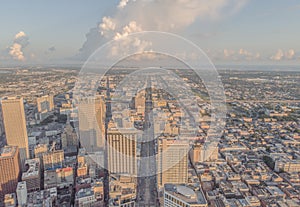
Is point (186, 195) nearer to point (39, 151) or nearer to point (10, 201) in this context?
point (10, 201)

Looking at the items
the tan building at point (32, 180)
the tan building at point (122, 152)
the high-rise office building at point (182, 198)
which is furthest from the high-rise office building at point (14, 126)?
the high-rise office building at point (182, 198)

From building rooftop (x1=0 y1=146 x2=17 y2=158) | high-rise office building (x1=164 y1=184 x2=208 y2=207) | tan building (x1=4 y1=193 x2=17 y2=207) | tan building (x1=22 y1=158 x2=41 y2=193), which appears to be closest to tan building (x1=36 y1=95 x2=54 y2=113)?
building rooftop (x1=0 y1=146 x2=17 y2=158)

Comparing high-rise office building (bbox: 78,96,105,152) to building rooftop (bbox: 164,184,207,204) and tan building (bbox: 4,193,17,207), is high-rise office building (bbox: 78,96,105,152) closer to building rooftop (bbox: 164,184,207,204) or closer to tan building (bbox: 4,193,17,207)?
tan building (bbox: 4,193,17,207)

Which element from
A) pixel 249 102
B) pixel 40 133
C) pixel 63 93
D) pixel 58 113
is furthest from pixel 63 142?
pixel 249 102

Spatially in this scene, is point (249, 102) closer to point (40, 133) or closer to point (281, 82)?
point (281, 82)

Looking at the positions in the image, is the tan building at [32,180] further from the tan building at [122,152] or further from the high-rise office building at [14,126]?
the tan building at [122,152]

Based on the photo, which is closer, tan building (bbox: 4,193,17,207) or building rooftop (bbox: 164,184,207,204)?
building rooftop (bbox: 164,184,207,204)

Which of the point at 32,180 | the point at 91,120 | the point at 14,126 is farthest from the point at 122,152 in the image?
the point at 14,126
